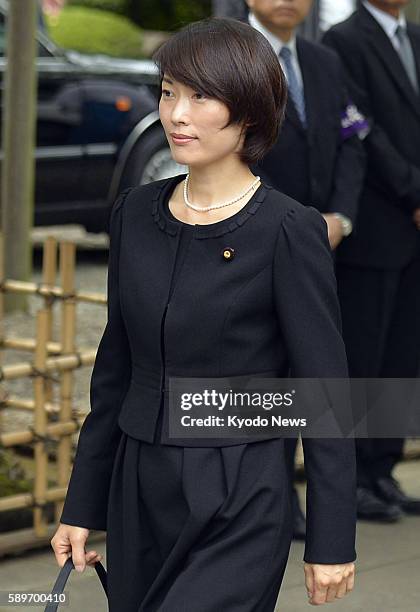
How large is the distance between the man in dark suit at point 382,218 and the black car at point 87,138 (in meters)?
4.73

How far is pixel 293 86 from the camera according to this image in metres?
4.68

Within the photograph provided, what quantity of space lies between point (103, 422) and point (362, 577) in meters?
1.89

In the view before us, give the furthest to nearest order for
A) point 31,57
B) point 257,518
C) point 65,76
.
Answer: point 65,76, point 31,57, point 257,518

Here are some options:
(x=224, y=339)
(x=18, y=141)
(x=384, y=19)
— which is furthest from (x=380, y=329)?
(x=18, y=141)

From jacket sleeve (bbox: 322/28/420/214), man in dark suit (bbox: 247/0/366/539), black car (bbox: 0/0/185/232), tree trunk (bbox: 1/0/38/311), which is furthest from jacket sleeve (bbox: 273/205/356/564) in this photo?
black car (bbox: 0/0/185/232)

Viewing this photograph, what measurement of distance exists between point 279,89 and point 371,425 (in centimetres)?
265

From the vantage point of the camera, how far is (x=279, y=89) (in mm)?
2826

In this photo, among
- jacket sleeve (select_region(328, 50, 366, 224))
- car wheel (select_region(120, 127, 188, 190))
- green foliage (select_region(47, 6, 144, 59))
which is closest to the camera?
jacket sleeve (select_region(328, 50, 366, 224))

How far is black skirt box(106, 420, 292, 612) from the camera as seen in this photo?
2723 millimetres

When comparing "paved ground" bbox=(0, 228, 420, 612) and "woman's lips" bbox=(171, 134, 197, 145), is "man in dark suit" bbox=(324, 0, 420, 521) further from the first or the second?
"woman's lips" bbox=(171, 134, 197, 145)

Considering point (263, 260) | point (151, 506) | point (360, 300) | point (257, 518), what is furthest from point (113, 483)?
point (360, 300)

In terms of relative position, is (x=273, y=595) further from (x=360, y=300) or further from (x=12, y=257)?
(x=12, y=257)

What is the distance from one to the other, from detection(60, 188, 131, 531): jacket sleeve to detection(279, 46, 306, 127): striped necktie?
1799 mm

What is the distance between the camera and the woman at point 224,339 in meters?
2.76
